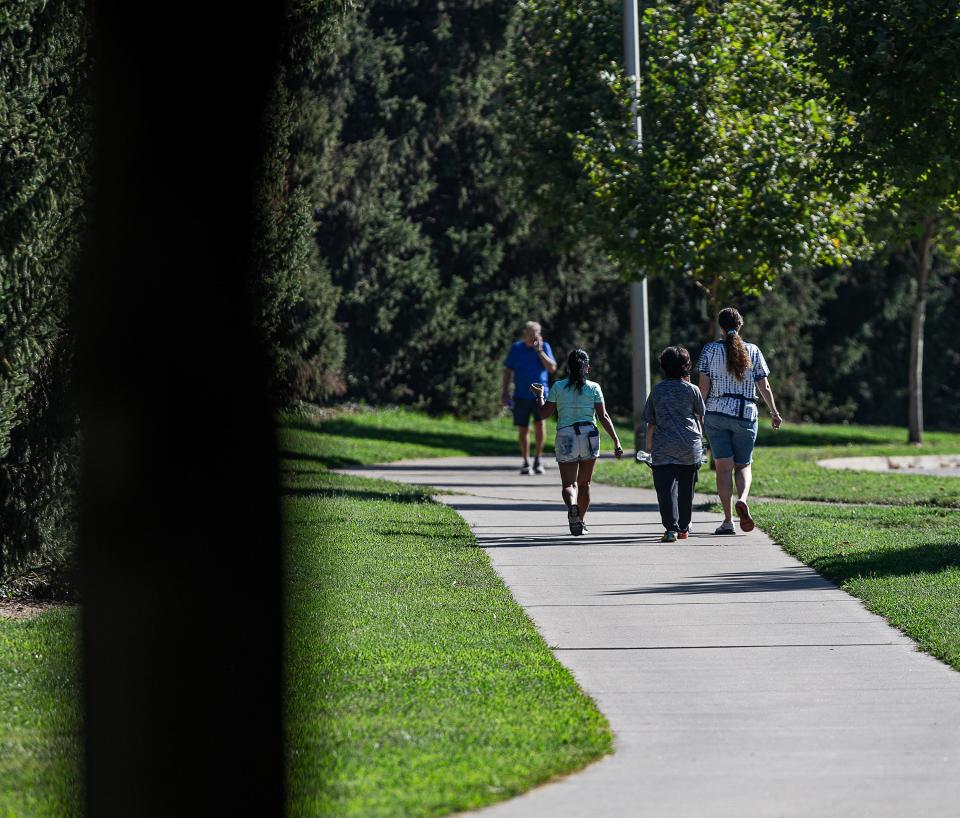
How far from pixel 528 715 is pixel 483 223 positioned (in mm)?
28676

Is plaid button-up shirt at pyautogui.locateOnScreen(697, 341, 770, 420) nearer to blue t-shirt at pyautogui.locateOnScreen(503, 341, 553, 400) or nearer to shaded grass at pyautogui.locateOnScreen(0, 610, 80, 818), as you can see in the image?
shaded grass at pyautogui.locateOnScreen(0, 610, 80, 818)

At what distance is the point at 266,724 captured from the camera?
6910 mm

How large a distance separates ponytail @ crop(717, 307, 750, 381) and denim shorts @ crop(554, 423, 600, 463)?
4.09ft

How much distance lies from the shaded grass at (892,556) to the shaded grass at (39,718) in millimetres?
4240

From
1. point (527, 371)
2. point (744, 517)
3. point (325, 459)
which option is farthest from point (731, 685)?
point (325, 459)

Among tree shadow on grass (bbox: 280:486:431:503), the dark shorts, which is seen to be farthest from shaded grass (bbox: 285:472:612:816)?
the dark shorts

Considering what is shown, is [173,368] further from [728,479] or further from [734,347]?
[728,479]

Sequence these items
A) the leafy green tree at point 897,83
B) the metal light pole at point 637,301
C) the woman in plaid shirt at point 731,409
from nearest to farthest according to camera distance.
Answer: the woman in plaid shirt at point 731,409
the leafy green tree at point 897,83
the metal light pole at point 637,301

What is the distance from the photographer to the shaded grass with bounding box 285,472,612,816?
230 inches

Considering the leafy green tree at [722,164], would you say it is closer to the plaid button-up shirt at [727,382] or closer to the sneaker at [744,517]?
the plaid button-up shirt at [727,382]

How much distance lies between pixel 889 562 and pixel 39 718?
6.41 meters

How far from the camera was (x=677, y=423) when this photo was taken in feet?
42.7

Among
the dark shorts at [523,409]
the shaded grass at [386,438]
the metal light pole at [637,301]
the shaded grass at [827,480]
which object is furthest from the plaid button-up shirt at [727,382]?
the shaded grass at [386,438]

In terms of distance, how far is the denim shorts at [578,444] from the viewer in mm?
13500
